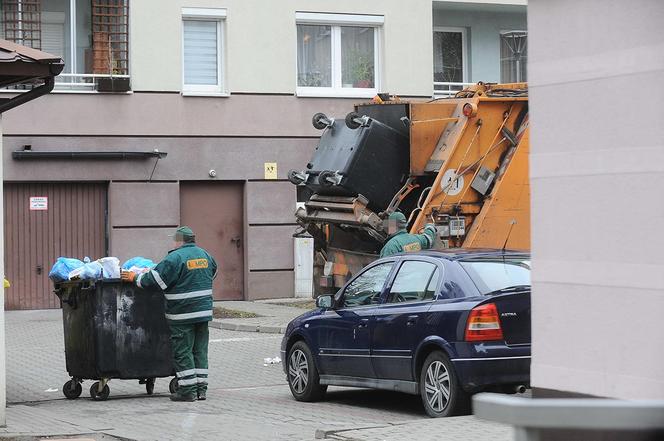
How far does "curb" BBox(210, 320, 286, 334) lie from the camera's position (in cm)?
1853

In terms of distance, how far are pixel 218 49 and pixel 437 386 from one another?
1489 cm

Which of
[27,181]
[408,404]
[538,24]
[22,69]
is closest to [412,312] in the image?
[408,404]

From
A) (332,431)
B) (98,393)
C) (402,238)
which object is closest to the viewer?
(332,431)

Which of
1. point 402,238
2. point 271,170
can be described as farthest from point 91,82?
point 402,238

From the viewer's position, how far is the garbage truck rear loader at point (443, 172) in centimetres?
1473

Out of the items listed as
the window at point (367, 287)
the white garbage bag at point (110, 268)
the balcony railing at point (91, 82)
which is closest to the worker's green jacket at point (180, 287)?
the white garbage bag at point (110, 268)

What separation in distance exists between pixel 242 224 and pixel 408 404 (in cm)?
1270

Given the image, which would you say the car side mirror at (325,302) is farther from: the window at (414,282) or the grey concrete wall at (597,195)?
the grey concrete wall at (597,195)

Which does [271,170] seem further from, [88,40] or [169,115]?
[88,40]

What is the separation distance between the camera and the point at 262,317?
796 inches

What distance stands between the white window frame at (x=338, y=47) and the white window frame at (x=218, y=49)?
4.71 ft

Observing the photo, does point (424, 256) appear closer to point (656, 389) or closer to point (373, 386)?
point (373, 386)

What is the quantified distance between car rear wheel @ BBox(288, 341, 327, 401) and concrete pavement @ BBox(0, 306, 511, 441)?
4.9 inches

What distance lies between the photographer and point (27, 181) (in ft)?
73.1
